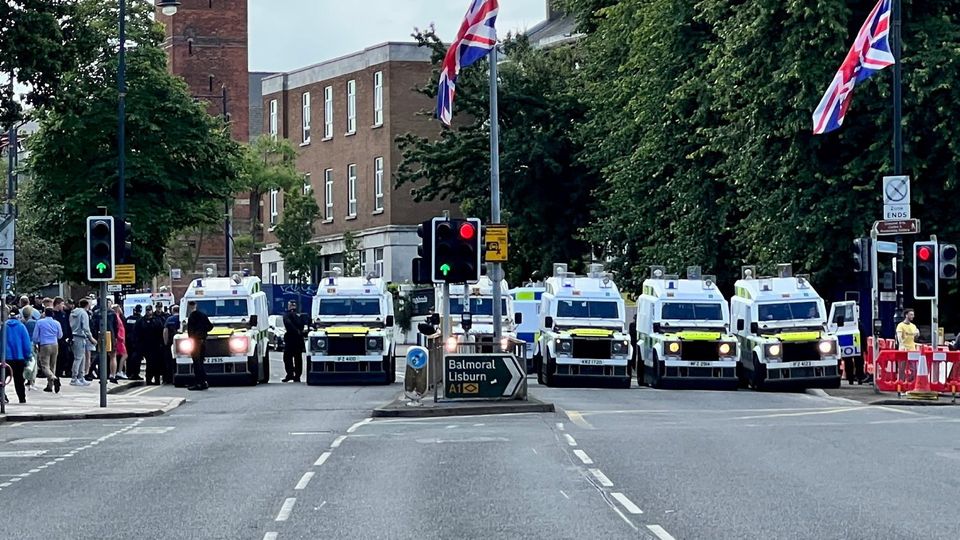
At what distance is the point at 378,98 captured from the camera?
294ft

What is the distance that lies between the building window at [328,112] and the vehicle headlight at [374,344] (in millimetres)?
52506

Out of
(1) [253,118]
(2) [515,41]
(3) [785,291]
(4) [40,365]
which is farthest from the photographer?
(1) [253,118]

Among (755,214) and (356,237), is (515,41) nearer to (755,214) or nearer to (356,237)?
(356,237)

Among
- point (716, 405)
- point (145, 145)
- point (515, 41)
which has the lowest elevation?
point (716, 405)

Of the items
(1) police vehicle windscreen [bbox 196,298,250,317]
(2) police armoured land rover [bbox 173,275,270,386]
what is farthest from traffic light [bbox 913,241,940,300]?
(1) police vehicle windscreen [bbox 196,298,250,317]

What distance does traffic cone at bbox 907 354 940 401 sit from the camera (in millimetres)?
35000

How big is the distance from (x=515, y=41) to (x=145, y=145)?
677 inches

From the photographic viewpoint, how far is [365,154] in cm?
9088

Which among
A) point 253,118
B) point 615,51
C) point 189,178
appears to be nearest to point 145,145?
point 189,178

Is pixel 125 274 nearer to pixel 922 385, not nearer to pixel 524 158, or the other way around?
pixel 524 158

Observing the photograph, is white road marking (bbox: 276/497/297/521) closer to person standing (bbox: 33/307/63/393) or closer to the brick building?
person standing (bbox: 33/307/63/393)

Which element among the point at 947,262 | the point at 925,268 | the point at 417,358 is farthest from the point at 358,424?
the point at 947,262

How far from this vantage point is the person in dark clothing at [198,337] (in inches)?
1591

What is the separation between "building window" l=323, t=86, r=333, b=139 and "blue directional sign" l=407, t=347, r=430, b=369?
6361cm
